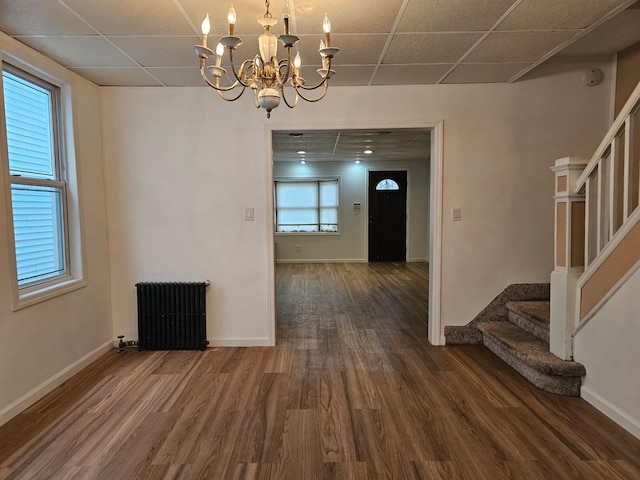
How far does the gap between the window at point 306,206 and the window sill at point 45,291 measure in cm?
627

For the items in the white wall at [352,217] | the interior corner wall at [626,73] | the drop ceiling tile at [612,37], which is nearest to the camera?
the drop ceiling tile at [612,37]

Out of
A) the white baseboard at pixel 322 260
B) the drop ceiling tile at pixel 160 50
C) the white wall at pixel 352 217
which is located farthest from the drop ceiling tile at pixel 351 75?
the white baseboard at pixel 322 260

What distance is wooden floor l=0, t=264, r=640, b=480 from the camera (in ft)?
6.22

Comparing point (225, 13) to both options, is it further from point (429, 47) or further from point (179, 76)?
point (429, 47)

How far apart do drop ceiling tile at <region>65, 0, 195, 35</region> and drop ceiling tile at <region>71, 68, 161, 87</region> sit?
0.68 metres

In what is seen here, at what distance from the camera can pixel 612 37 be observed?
A: 116 inches

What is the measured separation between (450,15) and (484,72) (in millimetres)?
1093

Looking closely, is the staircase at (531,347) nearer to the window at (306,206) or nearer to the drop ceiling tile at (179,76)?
the drop ceiling tile at (179,76)

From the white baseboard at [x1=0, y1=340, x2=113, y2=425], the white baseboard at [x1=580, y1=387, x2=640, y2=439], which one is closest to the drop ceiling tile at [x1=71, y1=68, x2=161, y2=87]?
the white baseboard at [x1=0, y1=340, x2=113, y2=425]

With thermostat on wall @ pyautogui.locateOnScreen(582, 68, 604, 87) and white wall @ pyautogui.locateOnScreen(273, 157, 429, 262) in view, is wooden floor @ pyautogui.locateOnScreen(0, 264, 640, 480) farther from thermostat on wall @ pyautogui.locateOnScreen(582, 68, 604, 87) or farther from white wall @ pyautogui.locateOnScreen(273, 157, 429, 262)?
white wall @ pyautogui.locateOnScreen(273, 157, 429, 262)

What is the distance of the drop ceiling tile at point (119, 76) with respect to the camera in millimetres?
3002

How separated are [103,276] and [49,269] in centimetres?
53

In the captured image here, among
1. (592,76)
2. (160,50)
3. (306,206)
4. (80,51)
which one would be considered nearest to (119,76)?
(80,51)

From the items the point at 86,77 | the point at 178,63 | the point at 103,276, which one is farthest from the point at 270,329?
the point at 86,77
